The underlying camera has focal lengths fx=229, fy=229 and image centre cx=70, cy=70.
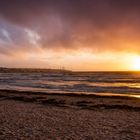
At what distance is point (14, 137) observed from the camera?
9266 millimetres

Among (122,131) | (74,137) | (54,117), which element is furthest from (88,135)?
(54,117)

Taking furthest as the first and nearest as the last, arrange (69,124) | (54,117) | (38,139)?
(54,117) < (69,124) < (38,139)

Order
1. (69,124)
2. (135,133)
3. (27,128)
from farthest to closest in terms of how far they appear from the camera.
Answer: (69,124) < (27,128) < (135,133)

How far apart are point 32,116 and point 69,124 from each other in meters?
2.84

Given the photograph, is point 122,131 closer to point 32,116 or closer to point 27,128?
point 27,128

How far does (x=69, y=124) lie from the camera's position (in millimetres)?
11492

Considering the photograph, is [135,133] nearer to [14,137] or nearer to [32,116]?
[14,137]

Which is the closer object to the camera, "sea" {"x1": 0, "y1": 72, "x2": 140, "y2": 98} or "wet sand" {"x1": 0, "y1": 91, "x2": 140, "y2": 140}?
"wet sand" {"x1": 0, "y1": 91, "x2": 140, "y2": 140}

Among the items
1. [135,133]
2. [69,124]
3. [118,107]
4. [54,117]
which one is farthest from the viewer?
[118,107]

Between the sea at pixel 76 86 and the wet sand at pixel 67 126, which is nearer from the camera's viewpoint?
the wet sand at pixel 67 126

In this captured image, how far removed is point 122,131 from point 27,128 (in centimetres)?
434

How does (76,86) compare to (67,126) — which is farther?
(76,86)

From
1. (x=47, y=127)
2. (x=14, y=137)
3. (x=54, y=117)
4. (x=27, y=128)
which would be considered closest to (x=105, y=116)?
(x=54, y=117)

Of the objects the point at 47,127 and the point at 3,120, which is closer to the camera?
the point at 47,127
